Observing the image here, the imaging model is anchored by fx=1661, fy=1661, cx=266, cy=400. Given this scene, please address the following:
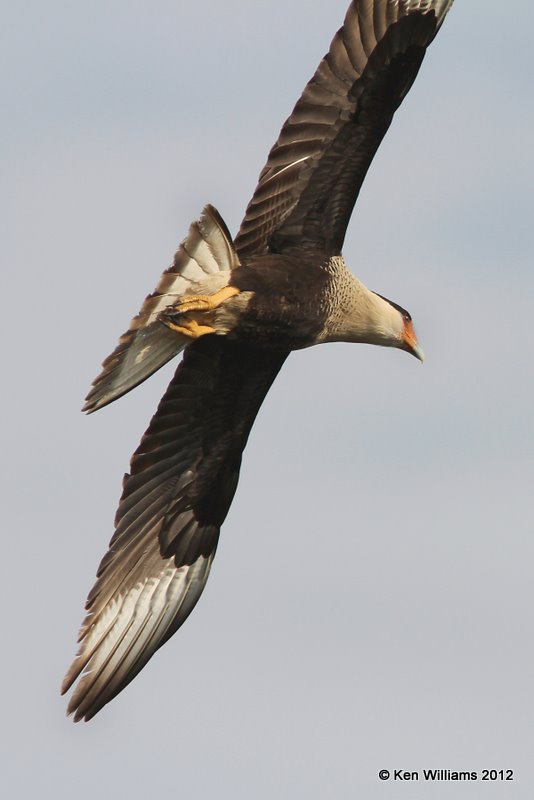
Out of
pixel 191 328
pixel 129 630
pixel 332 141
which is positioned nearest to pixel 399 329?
pixel 332 141

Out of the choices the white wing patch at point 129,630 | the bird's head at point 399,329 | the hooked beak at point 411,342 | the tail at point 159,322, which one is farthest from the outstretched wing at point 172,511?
the hooked beak at point 411,342

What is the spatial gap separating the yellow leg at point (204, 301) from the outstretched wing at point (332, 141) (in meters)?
0.51

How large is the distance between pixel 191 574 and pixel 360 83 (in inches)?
116

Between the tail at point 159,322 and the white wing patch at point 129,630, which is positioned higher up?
the tail at point 159,322

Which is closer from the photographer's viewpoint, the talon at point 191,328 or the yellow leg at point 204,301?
the yellow leg at point 204,301

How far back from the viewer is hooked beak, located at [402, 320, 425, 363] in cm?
948

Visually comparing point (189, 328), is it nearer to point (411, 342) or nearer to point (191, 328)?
point (191, 328)

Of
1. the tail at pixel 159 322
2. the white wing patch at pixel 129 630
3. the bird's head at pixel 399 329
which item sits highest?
the bird's head at pixel 399 329

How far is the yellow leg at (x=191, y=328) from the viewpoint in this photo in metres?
8.46

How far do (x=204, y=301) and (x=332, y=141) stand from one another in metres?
1.17

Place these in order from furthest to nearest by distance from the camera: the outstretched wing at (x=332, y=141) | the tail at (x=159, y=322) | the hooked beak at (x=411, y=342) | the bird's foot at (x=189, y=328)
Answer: the hooked beak at (x=411, y=342) → the outstretched wing at (x=332, y=141) → the bird's foot at (x=189, y=328) → the tail at (x=159, y=322)

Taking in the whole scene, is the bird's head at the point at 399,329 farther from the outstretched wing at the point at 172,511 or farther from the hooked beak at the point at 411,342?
the outstretched wing at the point at 172,511

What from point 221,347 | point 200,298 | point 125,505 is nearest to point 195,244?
point 200,298

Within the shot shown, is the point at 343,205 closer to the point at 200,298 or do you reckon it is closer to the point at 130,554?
the point at 200,298
